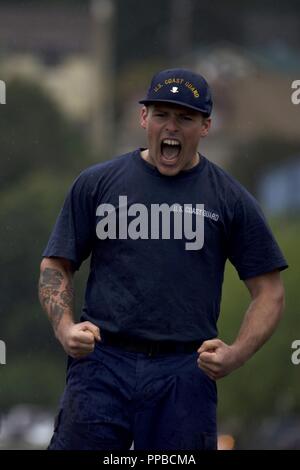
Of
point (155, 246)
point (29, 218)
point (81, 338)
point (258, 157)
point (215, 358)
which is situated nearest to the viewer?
point (81, 338)

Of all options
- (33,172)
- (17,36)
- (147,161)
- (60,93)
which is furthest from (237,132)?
(147,161)

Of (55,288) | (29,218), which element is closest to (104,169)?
(55,288)

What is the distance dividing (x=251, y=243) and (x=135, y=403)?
2.78ft

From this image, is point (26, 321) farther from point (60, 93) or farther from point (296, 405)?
point (60, 93)

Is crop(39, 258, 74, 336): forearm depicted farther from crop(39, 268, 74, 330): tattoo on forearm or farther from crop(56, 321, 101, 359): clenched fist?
crop(56, 321, 101, 359): clenched fist

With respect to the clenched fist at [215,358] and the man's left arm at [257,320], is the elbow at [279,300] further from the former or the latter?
the clenched fist at [215,358]

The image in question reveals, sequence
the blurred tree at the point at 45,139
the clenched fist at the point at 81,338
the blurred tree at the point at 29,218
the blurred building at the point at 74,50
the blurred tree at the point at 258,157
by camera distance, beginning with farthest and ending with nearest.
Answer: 1. the blurred building at the point at 74,50
2. the blurred tree at the point at 258,157
3. the blurred tree at the point at 45,139
4. the blurred tree at the point at 29,218
5. the clenched fist at the point at 81,338

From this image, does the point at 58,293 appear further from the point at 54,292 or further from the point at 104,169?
the point at 104,169

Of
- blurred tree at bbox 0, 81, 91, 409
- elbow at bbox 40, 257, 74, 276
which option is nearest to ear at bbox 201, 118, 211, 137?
elbow at bbox 40, 257, 74, 276

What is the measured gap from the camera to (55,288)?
7258 millimetres

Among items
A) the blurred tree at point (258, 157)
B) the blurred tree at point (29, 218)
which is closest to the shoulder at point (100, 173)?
the blurred tree at point (29, 218)

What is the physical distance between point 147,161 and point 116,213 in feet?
0.88

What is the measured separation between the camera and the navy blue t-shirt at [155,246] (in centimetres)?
713

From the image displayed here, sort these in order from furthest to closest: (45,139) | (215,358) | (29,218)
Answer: (45,139)
(29,218)
(215,358)
